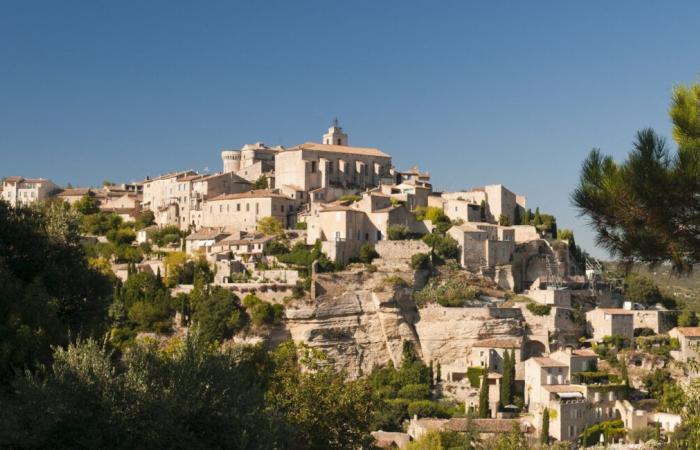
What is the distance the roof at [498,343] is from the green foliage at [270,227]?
15.3 meters

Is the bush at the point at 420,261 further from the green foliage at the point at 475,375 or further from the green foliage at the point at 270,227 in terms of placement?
the green foliage at the point at 270,227

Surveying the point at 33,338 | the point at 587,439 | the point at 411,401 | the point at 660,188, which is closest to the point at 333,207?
the point at 411,401

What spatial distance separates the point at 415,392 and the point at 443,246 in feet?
36.4

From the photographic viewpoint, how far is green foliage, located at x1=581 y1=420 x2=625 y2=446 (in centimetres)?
4579

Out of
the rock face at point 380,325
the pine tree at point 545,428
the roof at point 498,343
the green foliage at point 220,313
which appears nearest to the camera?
the pine tree at point 545,428

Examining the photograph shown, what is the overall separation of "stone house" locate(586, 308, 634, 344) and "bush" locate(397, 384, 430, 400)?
11.7 meters

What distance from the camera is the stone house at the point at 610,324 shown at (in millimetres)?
55094

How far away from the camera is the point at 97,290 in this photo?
83.9ft

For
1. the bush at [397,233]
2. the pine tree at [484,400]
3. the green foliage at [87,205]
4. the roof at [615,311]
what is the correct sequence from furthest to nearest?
1. the green foliage at [87,205]
2. the bush at [397,233]
3. the roof at [615,311]
4. the pine tree at [484,400]

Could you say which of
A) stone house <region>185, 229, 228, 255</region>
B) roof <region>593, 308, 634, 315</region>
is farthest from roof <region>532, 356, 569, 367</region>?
stone house <region>185, 229, 228, 255</region>

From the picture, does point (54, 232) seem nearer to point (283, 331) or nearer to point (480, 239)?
Result: point (283, 331)

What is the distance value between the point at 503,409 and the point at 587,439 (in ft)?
14.9

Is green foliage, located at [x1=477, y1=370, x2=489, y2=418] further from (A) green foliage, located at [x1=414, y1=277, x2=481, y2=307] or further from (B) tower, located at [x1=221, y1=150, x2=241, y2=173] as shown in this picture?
(B) tower, located at [x1=221, y1=150, x2=241, y2=173]

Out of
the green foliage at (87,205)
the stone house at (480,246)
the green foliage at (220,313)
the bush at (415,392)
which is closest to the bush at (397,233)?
the stone house at (480,246)
